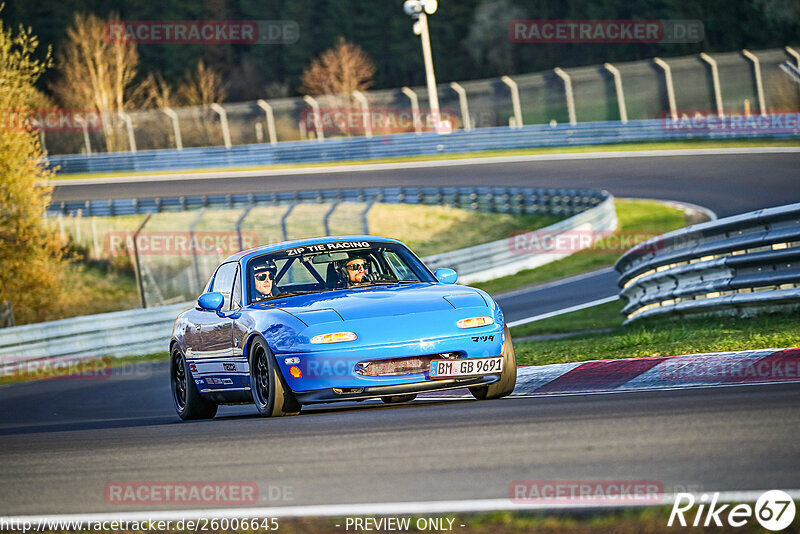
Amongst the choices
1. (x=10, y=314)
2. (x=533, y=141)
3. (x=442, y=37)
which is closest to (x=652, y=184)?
(x=533, y=141)

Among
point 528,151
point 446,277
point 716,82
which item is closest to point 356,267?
point 446,277

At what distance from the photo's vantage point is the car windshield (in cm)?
958

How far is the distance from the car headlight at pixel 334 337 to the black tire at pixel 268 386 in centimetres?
38

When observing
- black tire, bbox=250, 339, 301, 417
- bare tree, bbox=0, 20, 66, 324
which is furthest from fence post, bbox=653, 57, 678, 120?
black tire, bbox=250, 339, 301, 417

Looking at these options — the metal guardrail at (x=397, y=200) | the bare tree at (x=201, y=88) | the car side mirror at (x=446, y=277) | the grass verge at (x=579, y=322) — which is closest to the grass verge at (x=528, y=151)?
the metal guardrail at (x=397, y=200)

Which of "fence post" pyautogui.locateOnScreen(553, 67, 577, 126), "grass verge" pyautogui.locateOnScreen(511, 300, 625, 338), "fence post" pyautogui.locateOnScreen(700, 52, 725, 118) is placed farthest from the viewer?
"fence post" pyautogui.locateOnScreen(553, 67, 577, 126)

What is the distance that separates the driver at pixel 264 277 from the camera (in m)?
9.61

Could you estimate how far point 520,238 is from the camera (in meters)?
27.0

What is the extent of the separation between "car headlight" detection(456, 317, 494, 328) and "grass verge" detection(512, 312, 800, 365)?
2167 millimetres

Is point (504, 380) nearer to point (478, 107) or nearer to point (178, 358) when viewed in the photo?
point (178, 358)

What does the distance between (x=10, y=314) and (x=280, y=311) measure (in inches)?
671

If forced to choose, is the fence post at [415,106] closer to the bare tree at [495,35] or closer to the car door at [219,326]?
the bare tree at [495,35]

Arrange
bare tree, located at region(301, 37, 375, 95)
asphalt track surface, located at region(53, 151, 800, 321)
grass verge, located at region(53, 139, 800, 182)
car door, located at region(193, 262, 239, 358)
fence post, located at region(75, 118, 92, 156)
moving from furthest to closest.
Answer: bare tree, located at region(301, 37, 375, 95)
fence post, located at region(75, 118, 92, 156)
grass verge, located at region(53, 139, 800, 182)
asphalt track surface, located at region(53, 151, 800, 321)
car door, located at region(193, 262, 239, 358)

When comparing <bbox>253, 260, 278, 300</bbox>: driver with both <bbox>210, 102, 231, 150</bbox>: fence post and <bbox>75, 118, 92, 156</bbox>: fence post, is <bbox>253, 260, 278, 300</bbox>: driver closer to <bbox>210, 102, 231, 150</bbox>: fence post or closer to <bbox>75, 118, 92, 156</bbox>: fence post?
<bbox>210, 102, 231, 150</bbox>: fence post
